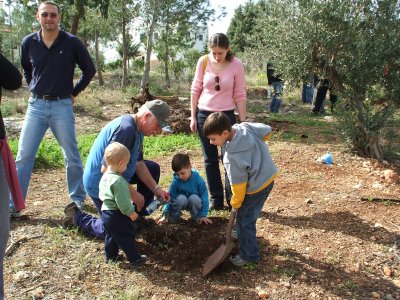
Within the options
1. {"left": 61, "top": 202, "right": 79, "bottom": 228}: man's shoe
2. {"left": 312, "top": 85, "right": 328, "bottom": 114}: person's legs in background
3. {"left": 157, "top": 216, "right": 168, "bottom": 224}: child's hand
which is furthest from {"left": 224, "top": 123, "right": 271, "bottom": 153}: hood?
{"left": 312, "top": 85, "right": 328, "bottom": 114}: person's legs in background

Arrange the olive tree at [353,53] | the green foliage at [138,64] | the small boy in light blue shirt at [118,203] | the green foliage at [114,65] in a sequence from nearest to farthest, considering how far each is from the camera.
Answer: the small boy in light blue shirt at [118,203] < the olive tree at [353,53] < the green foliage at [138,64] < the green foliage at [114,65]

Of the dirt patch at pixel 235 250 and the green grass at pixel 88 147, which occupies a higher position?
the green grass at pixel 88 147

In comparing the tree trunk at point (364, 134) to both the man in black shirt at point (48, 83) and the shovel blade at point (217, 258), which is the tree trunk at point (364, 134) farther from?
the man in black shirt at point (48, 83)

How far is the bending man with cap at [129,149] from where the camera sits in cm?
311

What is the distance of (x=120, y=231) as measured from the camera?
306cm

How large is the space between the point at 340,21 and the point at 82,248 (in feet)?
14.6

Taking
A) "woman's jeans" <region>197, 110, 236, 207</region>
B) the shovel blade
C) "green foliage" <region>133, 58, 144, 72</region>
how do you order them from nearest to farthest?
1. the shovel blade
2. "woman's jeans" <region>197, 110, 236, 207</region>
3. "green foliage" <region>133, 58, 144, 72</region>

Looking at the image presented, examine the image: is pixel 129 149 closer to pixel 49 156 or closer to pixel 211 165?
pixel 211 165

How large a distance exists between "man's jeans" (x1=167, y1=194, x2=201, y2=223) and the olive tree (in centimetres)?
310

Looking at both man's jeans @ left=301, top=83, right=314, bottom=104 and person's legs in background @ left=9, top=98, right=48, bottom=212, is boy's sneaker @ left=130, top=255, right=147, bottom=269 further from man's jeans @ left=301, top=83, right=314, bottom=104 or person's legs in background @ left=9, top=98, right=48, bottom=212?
man's jeans @ left=301, top=83, right=314, bottom=104

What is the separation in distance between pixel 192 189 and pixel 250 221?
897 mm

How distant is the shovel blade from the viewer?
10.4 feet

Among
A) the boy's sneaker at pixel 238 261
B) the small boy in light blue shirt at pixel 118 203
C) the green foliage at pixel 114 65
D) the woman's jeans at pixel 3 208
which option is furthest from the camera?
the green foliage at pixel 114 65

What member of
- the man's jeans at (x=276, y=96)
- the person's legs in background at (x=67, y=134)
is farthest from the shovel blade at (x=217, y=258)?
the man's jeans at (x=276, y=96)
